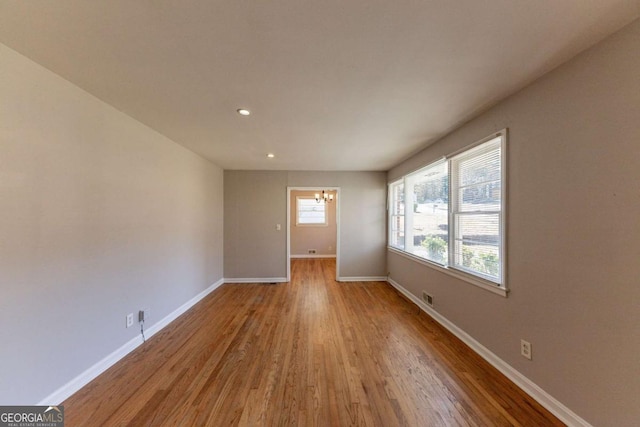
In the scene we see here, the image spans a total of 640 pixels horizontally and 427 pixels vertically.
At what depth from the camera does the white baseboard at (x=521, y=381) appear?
1.51 m

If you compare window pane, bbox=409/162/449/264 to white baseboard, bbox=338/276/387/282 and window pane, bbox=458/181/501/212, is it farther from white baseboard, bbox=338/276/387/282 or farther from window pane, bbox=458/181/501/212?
white baseboard, bbox=338/276/387/282

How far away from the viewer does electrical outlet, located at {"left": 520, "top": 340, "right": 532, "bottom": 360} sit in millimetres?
1787

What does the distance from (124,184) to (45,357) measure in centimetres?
144

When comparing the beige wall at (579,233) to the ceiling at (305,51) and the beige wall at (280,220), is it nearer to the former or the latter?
the ceiling at (305,51)

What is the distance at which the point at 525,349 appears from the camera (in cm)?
182

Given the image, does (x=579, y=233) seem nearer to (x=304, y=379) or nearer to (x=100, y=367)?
(x=304, y=379)

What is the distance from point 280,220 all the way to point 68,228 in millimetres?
Answer: 3414

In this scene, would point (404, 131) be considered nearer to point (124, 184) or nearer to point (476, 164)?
point (476, 164)

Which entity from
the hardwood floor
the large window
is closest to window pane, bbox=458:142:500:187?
the large window

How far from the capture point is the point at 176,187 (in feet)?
10.5

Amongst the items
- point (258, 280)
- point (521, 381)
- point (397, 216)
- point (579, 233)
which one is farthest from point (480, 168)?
point (258, 280)

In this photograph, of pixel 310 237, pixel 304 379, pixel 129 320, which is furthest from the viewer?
pixel 310 237

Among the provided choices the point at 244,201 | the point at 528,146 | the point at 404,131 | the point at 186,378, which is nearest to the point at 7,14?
the point at 186,378

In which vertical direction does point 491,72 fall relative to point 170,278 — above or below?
above
